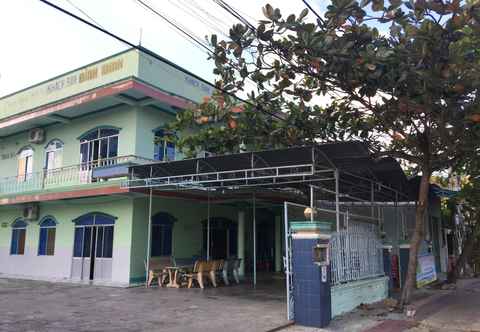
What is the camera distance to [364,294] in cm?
1053

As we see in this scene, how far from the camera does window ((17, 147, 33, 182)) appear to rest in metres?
19.7

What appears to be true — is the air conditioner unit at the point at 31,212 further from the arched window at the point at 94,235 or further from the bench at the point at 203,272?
the bench at the point at 203,272

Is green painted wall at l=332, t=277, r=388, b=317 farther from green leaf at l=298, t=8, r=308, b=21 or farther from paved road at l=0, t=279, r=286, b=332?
green leaf at l=298, t=8, r=308, b=21

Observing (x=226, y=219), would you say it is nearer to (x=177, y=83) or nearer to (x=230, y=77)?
(x=177, y=83)

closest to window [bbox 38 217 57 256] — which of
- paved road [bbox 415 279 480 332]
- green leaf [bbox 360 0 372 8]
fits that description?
paved road [bbox 415 279 480 332]

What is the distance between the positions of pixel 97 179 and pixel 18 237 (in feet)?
21.8

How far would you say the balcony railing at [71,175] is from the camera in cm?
1461

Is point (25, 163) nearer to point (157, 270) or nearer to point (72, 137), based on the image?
point (72, 137)

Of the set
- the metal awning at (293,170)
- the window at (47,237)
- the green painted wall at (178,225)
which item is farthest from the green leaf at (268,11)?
the window at (47,237)

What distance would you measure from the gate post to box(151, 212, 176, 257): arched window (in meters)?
8.20

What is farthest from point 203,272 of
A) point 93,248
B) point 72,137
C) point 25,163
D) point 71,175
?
point 25,163

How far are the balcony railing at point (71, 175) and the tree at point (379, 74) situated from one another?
13.8 ft

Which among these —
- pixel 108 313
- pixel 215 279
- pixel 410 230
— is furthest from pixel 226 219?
pixel 108 313

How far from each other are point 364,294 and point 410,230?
27.4ft
